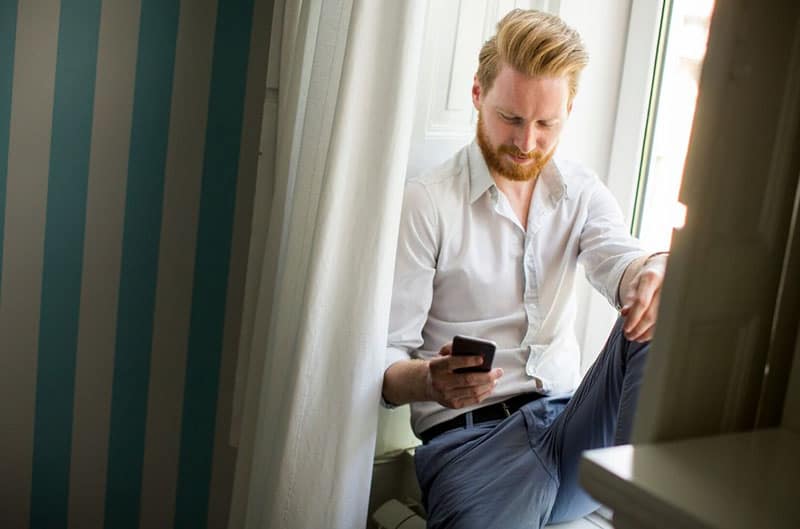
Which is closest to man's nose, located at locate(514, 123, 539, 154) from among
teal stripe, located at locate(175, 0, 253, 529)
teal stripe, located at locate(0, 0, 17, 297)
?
teal stripe, located at locate(175, 0, 253, 529)

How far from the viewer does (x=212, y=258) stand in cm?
212

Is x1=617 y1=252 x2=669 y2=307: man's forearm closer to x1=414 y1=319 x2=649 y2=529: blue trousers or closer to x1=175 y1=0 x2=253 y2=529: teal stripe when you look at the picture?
x1=414 y1=319 x2=649 y2=529: blue trousers

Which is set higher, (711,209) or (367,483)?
(711,209)

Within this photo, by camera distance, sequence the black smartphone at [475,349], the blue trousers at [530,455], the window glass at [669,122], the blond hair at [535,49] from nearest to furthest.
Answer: the black smartphone at [475,349] < the blue trousers at [530,455] < the blond hair at [535,49] < the window glass at [669,122]

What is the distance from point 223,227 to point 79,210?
0.92ft

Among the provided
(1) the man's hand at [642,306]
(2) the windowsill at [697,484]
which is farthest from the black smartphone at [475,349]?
(2) the windowsill at [697,484]

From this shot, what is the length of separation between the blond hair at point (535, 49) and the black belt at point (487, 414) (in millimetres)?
578

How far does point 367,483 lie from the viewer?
1.74m

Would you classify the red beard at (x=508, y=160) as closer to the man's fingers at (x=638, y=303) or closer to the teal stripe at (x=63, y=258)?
the man's fingers at (x=638, y=303)

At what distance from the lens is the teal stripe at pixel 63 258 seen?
1944 millimetres

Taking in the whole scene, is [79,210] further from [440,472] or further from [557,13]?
[557,13]

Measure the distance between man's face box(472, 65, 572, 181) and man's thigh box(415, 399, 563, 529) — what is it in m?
0.47

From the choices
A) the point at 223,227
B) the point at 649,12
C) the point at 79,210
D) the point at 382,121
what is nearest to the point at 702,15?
the point at 649,12

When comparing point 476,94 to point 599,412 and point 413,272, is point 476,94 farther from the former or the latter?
point 599,412
